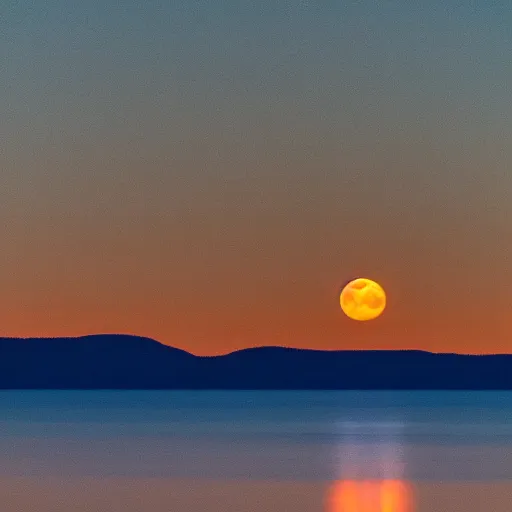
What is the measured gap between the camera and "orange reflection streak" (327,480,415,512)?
1505cm

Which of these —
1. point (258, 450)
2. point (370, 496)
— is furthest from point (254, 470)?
point (258, 450)

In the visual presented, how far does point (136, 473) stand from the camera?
19.0 m

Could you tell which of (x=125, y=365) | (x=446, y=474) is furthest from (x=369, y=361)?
(x=446, y=474)

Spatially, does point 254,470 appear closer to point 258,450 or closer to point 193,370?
point 258,450

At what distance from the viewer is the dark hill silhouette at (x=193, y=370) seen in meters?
137

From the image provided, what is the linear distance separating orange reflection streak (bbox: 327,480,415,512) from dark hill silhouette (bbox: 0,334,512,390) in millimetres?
113969

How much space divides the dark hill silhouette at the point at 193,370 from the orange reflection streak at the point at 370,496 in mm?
113969

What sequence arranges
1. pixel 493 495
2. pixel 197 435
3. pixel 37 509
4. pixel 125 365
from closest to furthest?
pixel 37 509
pixel 493 495
pixel 197 435
pixel 125 365

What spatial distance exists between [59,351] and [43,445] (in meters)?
125

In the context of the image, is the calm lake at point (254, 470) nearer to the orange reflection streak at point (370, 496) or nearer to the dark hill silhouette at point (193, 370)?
the orange reflection streak at point (370, 496)

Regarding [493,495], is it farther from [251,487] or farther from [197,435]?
[197,435]

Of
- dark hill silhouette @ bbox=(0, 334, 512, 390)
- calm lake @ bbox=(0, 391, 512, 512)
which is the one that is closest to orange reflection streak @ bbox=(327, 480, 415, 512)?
calm lake @ bbox=(0, 391, 512, 512)

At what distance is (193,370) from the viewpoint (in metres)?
146

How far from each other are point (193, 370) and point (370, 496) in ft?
426
